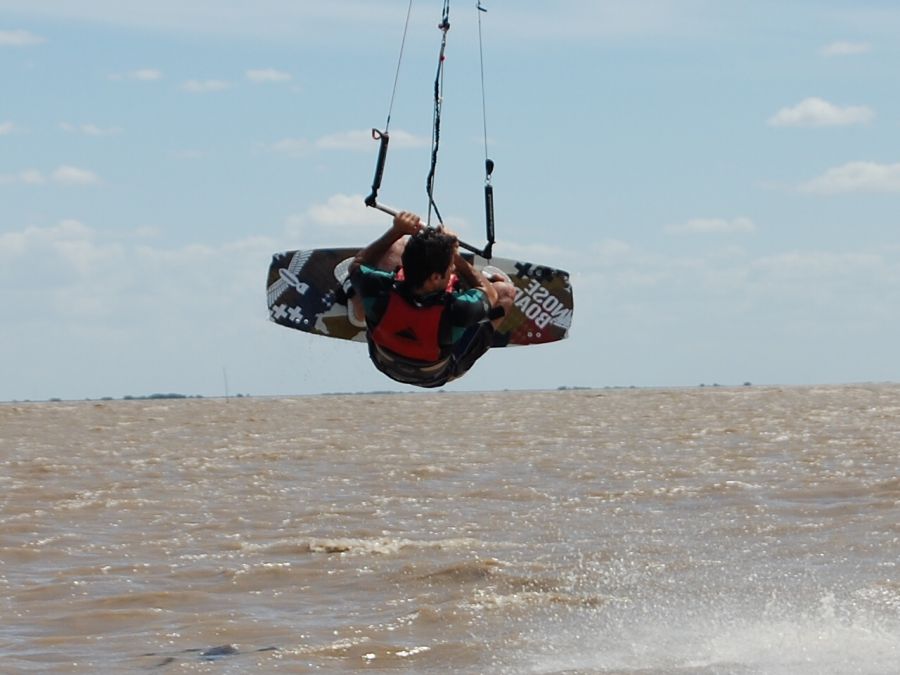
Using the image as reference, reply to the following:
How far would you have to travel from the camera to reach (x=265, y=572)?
13750mm

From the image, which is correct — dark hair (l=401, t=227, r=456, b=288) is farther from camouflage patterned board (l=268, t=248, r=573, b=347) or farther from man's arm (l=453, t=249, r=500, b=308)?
camouflage patterned board (l=268, t=248, r=573, b=347)

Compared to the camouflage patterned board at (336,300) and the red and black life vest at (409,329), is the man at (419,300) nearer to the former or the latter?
the red and black life vest at (409,329)

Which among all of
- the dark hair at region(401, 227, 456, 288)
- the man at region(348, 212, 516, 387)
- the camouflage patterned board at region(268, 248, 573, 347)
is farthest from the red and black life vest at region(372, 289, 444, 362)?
the camouflage patterned board at region(268, 248, 573, 347)

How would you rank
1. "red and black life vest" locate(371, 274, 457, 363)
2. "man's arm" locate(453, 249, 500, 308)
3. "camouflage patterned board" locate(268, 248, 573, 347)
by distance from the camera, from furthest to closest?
"camouflage patterned board" locate(268, 248, 573, 347)
"man's arm" locate(453, 249, 500, 308)
"red and black life vest" locate(371, 274, 457, 363)

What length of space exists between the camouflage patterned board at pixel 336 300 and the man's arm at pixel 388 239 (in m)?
2.50

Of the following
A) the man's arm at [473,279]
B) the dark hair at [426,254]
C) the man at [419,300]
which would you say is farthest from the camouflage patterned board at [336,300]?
the dark hair at [426,254]

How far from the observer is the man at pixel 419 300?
33.4ft

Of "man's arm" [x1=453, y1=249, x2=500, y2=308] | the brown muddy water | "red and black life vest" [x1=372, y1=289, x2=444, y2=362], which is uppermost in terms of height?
"man's arm" [x1=453, y1=249, x2=500, y2=308]

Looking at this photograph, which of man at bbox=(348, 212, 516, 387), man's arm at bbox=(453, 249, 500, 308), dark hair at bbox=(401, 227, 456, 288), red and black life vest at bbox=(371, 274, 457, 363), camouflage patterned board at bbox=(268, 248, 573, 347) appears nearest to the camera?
dark hair at bbox=(401, 227, 456, 288)

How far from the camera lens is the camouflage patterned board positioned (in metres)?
13.3

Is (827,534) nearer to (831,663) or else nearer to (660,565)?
(660,565)

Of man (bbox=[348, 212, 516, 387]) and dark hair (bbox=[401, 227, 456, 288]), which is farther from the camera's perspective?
man (bbox=[348, 212, 516, 387])

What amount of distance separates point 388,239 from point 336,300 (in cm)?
279

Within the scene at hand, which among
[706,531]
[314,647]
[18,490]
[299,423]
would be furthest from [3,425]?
[314,647]
